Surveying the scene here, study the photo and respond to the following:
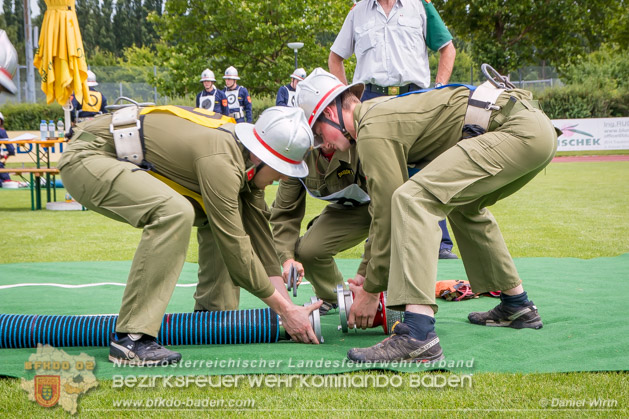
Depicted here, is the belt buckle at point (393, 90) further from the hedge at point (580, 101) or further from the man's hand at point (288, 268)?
the hedge at point (580, 101)

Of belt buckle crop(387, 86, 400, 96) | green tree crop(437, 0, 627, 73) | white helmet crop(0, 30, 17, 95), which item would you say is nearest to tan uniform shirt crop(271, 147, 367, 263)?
belt buckle crop(387, 86, 400, 96)

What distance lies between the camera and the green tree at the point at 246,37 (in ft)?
99.0

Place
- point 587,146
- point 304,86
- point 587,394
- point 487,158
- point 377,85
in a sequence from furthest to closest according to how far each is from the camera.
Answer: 1. point 587,146
2. point 377,85
3. point 304,86
4. point 487,158
5. point 587,394

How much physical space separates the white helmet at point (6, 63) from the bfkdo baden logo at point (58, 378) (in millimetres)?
1359

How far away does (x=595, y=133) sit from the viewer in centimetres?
2472

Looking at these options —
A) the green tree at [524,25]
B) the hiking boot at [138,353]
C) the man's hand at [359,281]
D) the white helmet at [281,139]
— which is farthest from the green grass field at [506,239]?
the green tree at [524,25]

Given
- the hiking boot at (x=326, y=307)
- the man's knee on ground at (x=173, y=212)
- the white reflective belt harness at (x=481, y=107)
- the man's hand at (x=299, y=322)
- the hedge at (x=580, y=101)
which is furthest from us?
the hedge at (x=580, y=101)

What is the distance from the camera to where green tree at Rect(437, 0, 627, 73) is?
35844 millimetres

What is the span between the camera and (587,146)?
25094 mm

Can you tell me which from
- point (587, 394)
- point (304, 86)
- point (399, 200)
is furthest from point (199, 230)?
point (587, 394)

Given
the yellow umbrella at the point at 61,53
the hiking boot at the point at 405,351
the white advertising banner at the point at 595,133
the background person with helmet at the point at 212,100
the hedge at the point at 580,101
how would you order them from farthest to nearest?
the hedge at the point at 580,101, the white advertising banner at the point at 595,133, the background person with helmet at the point at 212,100, the yellow umbrella at the point at 61,53, the hiking boot at the point at 405,351

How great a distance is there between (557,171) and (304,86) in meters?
16.8

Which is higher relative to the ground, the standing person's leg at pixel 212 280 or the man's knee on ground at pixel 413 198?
the man's knee on ground at pixel 413 198

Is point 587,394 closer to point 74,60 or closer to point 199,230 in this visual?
point 199,230
